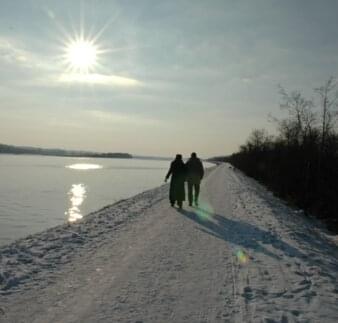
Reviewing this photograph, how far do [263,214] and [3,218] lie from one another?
987 centimetres

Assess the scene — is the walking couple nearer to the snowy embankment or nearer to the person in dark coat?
the person in dark coat

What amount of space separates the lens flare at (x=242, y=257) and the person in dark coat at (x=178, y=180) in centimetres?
758

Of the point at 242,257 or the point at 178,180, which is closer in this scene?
the point at 242,257

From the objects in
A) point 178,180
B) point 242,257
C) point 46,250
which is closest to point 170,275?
point 242,257

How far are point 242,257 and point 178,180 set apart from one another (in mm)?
8393

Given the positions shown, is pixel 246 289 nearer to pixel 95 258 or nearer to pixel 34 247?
pixel 95 258

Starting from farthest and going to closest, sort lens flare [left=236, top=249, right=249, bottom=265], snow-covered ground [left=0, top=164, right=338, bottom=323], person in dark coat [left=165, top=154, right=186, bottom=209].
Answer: person in dark coat [left=165, top=154, right=186, bottom=209] → lens flare [left=236, top=249, right=249, bottom=265] → snow-covered ground [left=0, top=164, right=338, bottom=323]

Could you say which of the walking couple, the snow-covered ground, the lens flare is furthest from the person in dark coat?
the lens flare

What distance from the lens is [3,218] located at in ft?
56.0

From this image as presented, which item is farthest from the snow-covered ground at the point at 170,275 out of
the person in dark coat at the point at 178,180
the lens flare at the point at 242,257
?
the person in dark coat at the point at 178,180

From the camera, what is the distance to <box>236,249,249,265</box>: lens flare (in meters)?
8.70

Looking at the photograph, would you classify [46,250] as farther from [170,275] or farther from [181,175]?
[181,175]

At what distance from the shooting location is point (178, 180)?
1728 cm

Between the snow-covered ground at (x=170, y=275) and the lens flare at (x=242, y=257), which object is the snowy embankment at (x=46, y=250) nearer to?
the snow-covered ground at (x=170, y=275)
